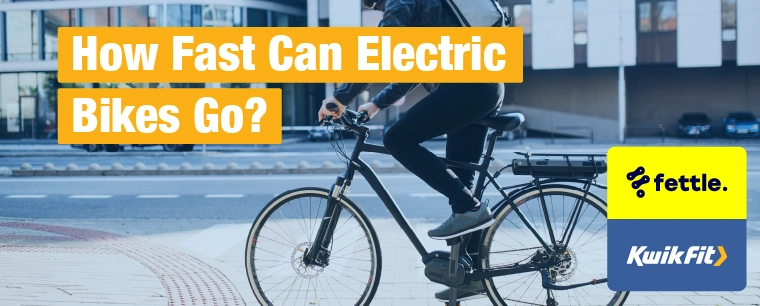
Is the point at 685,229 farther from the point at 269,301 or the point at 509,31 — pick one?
the point at 509,31

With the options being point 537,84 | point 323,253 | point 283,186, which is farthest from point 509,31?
point 537,84

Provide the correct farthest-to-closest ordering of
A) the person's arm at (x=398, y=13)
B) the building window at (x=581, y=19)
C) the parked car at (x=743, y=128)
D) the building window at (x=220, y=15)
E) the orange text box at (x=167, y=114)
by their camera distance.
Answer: the building window at (x=220, y=15), the building window at (x=581, y=19), the parked car at (x=743, y=128), the orange text box at (x=167, y=114), the person's arm at (x=398, y=13)

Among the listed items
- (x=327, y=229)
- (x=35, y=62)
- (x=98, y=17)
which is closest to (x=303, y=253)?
(x=327, y=229)

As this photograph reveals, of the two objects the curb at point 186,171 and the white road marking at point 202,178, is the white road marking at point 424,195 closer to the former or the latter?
the white road marking at point 202,178

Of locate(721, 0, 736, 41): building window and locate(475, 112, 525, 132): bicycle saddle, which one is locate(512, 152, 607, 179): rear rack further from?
locate(721, 0, 736, 41): building window

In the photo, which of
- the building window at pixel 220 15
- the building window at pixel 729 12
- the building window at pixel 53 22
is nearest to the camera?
the building window at pixel 729 12

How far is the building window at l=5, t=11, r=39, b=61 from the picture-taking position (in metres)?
44.4

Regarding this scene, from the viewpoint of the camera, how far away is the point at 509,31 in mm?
6668

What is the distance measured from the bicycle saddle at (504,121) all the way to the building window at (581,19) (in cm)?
3509

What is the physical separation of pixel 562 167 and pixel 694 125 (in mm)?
37327

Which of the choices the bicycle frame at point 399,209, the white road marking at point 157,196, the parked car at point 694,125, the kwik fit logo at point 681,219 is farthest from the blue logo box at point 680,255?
the parked car at point 694,125

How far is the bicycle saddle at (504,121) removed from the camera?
3842 mm

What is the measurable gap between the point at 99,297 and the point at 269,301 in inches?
50.3

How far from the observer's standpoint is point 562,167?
3.81 meters
